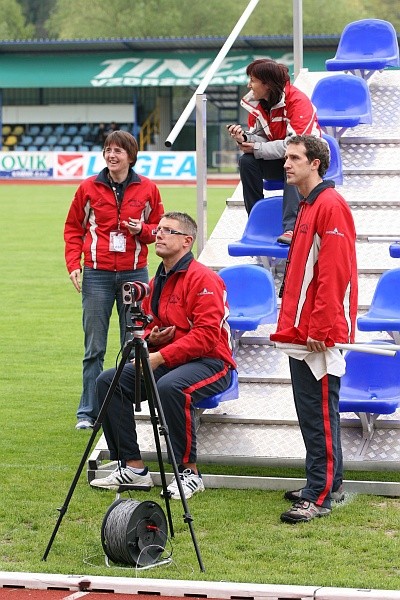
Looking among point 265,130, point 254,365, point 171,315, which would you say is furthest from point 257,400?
point 265,130

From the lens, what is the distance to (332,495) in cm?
686

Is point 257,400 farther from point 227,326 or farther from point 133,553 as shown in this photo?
point 133,553

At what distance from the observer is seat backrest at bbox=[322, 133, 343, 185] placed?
9.43m

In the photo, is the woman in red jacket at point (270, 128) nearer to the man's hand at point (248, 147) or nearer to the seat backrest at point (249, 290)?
the man's hand at point (248, 147)

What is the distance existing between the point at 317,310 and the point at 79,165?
34.7 meters

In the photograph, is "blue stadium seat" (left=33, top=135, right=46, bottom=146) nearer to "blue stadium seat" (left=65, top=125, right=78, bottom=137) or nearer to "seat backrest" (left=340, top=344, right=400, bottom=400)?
"blue stadium seat" (left=65, top=125, right=78, bottom=137)

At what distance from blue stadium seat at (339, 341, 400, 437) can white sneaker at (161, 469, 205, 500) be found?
926 millimetres

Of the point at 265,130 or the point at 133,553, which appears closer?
the point at 133,553

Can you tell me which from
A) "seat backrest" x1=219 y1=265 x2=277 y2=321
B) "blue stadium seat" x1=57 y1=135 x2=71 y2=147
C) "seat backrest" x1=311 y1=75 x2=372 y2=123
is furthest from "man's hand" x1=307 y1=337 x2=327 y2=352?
"blue stadium seat" x1=57 y1=135 x2=71 y2=147

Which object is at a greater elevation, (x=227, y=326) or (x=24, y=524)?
(x=227, y=326)

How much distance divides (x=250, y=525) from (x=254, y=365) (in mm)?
1787

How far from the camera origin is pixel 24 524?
662cm

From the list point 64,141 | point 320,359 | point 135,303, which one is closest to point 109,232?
point 320,359

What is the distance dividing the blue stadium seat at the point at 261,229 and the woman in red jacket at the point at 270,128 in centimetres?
21
